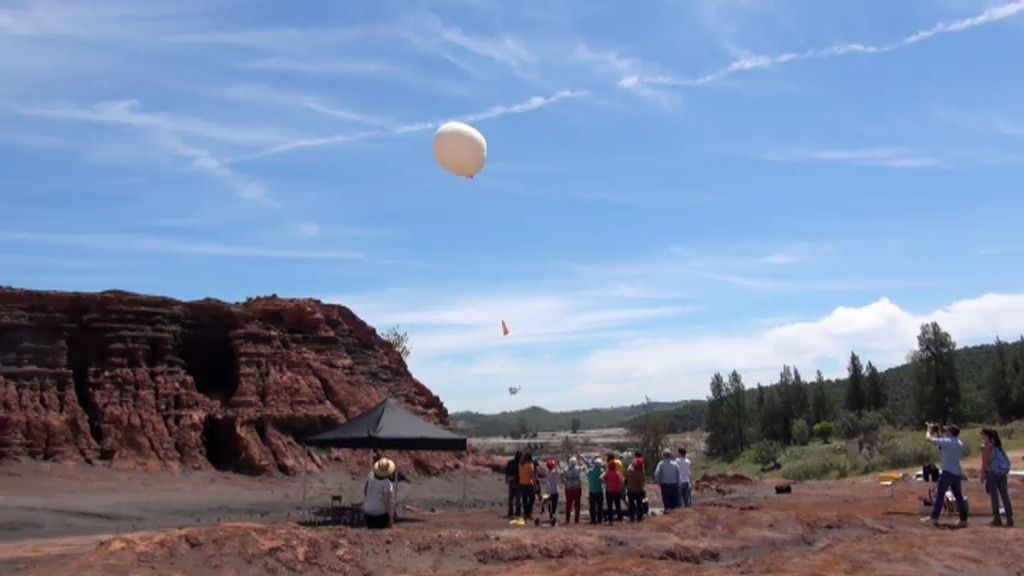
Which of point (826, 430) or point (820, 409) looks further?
point (820, 409)

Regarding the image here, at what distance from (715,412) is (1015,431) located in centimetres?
3667

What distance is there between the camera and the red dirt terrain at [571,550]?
13688 mm

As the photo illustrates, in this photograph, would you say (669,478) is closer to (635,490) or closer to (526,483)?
(635,490)

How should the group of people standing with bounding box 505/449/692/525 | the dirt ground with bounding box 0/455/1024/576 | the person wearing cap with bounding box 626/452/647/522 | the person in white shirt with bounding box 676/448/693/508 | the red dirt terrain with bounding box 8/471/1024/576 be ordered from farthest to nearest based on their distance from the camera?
the person in white shirt with bounding box 676/448/693/508, the group of people standing with bounding box 505/449/692/525, the person wearing cap with bounding box 626/452/647/522, the dirt ground with bounding box 0/455/1024/576, the red dirt terrain with bounding box 8/471/1024/576

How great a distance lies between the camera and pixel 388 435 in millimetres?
22844

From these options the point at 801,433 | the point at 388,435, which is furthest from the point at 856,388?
the point at 388,435

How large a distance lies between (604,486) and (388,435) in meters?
5.08

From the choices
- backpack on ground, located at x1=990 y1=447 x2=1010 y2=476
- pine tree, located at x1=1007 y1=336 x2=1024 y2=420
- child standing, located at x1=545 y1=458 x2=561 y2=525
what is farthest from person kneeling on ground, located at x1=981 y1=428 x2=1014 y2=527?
pine tree, located at x1=1007 y1=336 x2=1024 y2=420

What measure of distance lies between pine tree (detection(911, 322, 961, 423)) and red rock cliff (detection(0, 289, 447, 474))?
46483 mm

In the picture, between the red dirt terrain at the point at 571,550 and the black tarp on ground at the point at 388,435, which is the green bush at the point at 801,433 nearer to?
the black tarp on ground at the point at 388,435

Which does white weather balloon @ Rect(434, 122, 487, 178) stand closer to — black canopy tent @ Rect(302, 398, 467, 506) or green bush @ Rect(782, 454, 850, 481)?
black canopy tent @ Rect(302, 398, 467, 506)

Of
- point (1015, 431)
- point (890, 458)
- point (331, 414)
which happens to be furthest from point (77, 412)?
point (1015, 431)

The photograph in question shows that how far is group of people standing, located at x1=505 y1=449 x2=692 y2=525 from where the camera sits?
2091 cm

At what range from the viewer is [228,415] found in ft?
132
